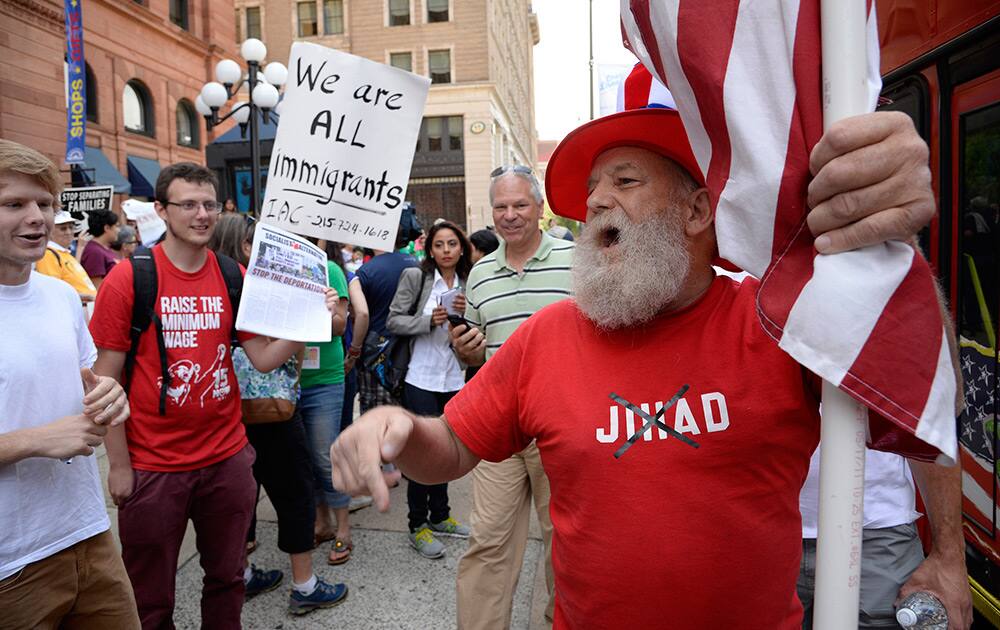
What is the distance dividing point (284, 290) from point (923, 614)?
2.78 m

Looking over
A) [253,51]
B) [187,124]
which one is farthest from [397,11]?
[253,51]

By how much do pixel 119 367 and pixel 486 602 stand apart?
1950 mm

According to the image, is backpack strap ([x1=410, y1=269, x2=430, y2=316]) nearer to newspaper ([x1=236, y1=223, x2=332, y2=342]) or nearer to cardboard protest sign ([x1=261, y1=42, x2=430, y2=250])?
cardboard protest sign ([x1=261, y1=42, x2=430, y2=250])

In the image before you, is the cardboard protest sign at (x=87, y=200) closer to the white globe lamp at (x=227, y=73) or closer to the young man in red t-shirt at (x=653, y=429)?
the white globe lamp at (x=227, y=73)

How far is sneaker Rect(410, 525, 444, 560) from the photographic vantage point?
433 centimetres

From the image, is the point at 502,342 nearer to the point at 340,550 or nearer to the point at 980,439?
the point at 340,550

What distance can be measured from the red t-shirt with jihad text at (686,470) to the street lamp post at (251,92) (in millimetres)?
7488

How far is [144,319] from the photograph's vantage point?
2.79 m

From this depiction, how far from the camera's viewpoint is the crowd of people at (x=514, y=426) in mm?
1497

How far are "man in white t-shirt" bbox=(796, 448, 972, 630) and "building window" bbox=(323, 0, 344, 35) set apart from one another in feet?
127

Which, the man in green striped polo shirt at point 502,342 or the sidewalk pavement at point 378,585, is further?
the sidewalk pavement at point 378,585

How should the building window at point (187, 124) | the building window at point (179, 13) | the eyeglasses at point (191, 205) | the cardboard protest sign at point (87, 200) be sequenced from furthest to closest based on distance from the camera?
the building window at point (187, 124), the building window at point (179, 13), the cardboard protest sign at point (87, 200), the eyeglasses at point (191, 205)

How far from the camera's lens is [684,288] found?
5.57 feet

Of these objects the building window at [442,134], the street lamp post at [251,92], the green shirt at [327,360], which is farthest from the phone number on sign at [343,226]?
the building window at [442,134]
